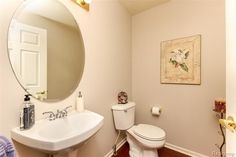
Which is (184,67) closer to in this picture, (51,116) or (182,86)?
(182,86)

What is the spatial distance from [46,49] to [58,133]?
2.19 feet

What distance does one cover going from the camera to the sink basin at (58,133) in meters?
0.75

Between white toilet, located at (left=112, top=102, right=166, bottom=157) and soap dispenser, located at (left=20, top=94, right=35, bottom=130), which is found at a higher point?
soap dispenser, located at (left=20, top=94, right=35, bottom=130)

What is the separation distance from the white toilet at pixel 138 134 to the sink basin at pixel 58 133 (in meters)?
0.71

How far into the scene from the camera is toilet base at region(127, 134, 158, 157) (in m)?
1.73

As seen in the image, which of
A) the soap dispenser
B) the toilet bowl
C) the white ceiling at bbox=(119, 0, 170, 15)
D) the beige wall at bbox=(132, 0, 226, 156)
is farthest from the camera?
the white ceiling at bbox=(119, 0, 170, 15)

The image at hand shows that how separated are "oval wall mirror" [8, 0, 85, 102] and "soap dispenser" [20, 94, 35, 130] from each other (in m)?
0.08

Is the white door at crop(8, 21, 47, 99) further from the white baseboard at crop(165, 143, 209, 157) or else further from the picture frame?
the white baseboard at crop(165, 143, 209, 157)

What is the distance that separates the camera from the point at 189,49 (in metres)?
1.88

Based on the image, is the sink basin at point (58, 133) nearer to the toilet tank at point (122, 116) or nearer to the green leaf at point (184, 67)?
the toilet tank at point (122, 116)

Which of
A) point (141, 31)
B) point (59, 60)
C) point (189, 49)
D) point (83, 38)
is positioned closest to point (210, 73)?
point (189, 49)

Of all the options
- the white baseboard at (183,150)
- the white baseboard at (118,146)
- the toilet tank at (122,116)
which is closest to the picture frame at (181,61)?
the toilet tank at (122,116)

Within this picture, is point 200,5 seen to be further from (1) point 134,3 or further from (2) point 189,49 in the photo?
(1) point 134,3

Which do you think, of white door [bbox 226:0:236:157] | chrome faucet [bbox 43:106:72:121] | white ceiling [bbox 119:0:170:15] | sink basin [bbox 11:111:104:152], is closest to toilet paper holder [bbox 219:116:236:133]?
white door [bbox 226:0:236:157]
